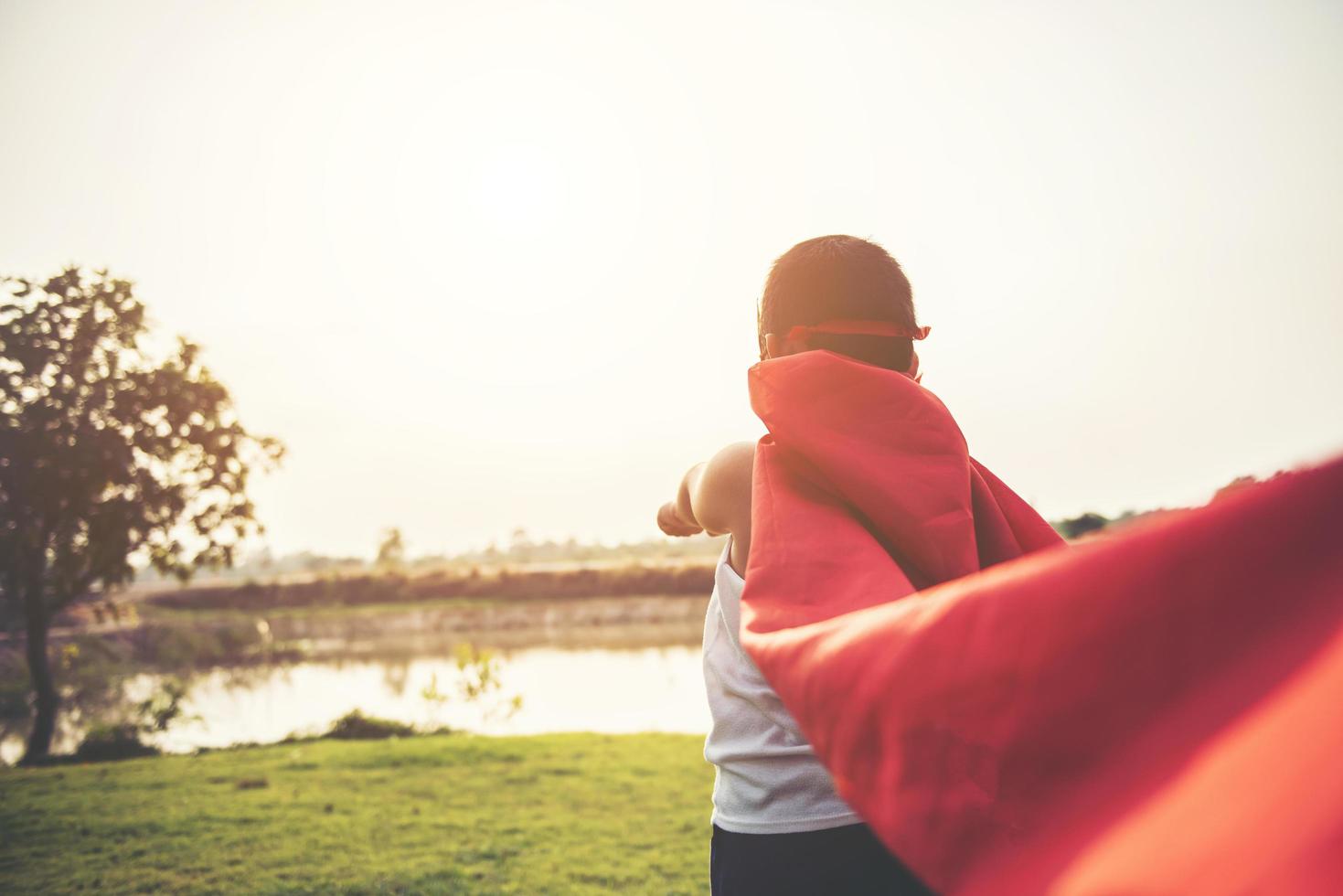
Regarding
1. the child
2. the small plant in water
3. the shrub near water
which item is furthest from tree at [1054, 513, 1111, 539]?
the small plant in water

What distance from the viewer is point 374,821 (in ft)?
24.3

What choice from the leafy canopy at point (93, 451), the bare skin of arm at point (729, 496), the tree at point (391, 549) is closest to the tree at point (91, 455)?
the leafy canopy at point (93, 451)

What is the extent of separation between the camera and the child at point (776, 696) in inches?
51.3

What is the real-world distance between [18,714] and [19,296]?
365 inches

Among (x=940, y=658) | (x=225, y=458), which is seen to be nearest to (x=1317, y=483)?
(x=940, y=658)

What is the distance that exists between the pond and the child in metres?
12.0

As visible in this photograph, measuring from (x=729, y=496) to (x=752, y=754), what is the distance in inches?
17.2

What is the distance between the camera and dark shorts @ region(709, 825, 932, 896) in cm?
129

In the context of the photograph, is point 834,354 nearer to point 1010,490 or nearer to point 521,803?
point 1010,490

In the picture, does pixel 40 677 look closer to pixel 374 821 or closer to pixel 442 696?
pixel 442 696

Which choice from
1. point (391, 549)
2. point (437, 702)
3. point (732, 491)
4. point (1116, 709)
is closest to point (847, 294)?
point (732, 491)

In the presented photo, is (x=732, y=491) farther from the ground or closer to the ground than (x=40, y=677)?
farther from the ground

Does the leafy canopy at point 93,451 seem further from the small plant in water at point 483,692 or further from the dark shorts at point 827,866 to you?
the dark shorts at point 827,866

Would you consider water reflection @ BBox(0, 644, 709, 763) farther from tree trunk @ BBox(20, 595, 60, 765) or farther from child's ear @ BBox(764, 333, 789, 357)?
child's ear @ BBox(764, 333, 789, 357)
